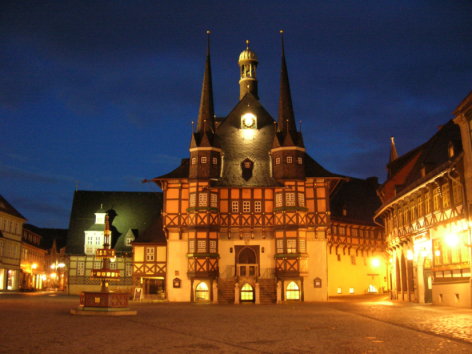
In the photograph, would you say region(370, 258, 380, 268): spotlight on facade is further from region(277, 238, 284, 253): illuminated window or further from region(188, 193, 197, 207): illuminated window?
region(188, 193, 197, 207): illuminated window

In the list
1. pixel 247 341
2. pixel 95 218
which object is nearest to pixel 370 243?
pixel 95 218

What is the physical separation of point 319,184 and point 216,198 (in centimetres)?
985

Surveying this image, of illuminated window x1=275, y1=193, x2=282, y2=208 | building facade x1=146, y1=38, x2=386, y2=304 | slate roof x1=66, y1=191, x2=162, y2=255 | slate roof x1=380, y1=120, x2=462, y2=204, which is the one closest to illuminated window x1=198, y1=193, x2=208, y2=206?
building facade x1=146, y1=38, x2=386, y2=304

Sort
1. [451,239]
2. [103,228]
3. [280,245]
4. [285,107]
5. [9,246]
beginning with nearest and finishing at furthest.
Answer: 1. [451,239]
2. [280,245]
3. [285,107]
4. [103,228]
5. [9,246]

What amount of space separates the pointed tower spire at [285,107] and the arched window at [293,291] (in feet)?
47.5

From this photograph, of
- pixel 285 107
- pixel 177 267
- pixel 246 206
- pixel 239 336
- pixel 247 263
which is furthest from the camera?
pixel 285 107

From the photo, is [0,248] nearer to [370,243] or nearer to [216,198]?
[216,198]

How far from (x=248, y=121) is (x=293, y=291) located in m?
17.8

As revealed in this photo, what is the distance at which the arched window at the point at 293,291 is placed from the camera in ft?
169

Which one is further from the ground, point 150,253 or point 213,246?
point 213,246

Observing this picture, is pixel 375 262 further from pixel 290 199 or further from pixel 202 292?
pixel 202 292

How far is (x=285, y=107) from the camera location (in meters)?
56.4

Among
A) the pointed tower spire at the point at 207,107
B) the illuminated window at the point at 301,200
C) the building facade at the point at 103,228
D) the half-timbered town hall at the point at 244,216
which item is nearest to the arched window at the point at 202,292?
the half-timbered town hall at the point at 244,216

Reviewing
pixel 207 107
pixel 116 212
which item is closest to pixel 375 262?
pixel 207 107
